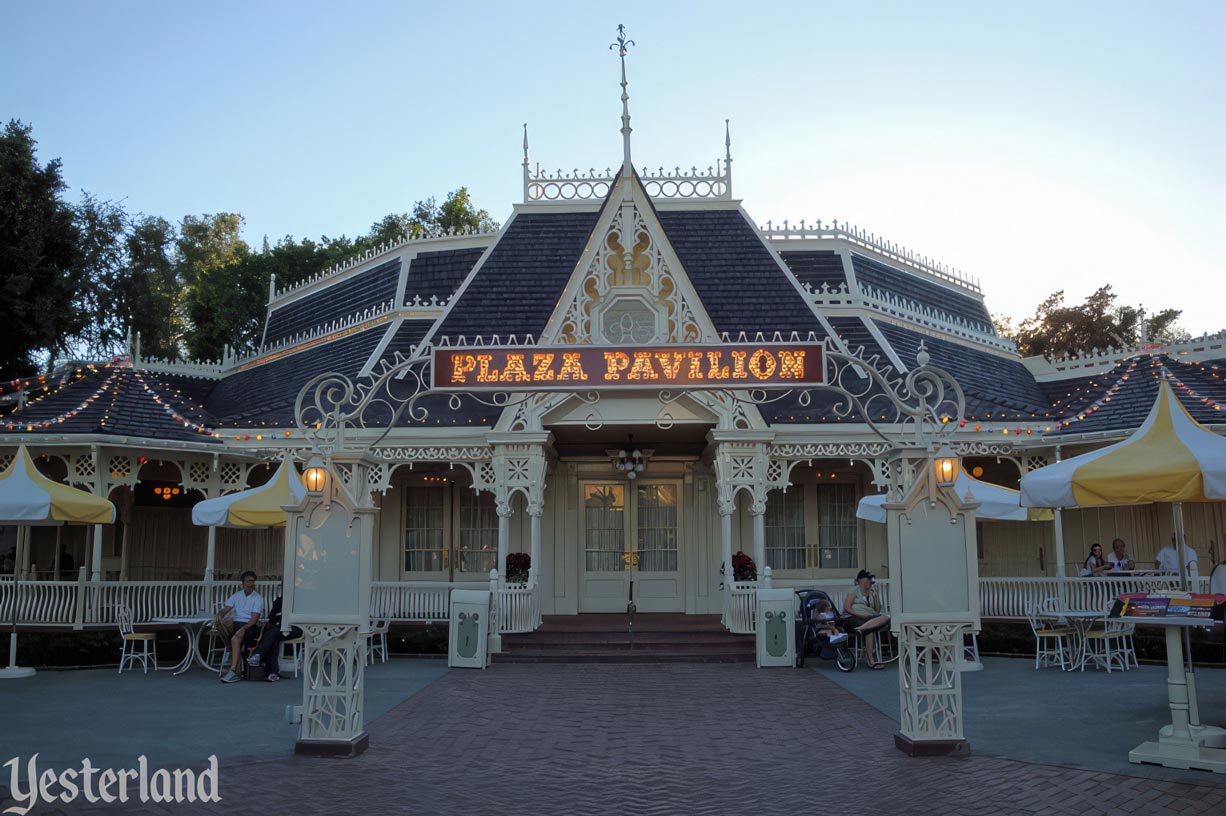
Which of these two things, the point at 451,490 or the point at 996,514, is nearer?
the point at 996,514

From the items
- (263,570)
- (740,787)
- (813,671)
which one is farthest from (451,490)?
(740,787)

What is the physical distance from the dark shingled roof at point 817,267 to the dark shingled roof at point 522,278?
5.03m

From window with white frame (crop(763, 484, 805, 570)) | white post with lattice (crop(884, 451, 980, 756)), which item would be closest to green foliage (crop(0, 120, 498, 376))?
window with white frame (crop(763, 484, 805, 570))

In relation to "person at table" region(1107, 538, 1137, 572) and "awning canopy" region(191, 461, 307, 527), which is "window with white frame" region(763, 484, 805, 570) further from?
"awning canopy" region(191, 461, 307, 527)

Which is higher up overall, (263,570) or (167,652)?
(263,570)

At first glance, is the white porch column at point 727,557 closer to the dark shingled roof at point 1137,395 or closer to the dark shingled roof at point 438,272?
the dark shingled roof at point 1137,395

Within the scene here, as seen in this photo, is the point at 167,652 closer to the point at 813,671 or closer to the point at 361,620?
the point at 361,620

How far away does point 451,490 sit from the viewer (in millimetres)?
20031

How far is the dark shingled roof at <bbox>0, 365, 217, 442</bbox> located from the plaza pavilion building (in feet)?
0.17

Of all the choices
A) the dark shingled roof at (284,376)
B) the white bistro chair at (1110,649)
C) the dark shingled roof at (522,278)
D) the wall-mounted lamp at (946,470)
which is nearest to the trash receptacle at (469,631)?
the dark shingled roof at (522,278)

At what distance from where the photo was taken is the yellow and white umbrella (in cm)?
1337

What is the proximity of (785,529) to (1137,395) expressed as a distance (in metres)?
6.77

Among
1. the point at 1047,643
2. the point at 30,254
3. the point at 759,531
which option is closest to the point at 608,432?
the point at 759,531

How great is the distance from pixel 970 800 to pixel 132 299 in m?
29.6
